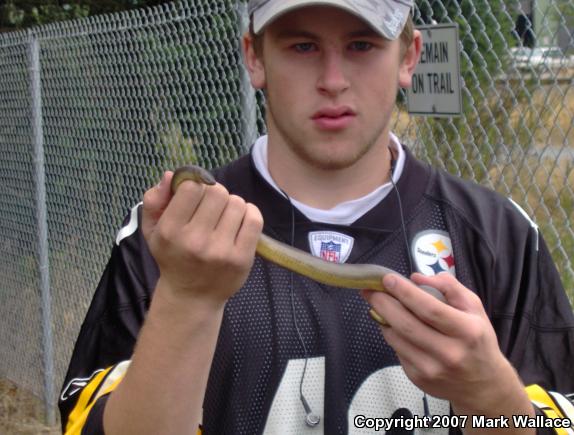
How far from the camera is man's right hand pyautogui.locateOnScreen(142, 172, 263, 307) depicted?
1.71m

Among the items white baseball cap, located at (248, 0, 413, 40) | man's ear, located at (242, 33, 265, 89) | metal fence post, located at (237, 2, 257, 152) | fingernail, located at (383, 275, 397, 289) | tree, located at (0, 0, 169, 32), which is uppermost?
white baseball cap, located at (248, 0, 413, 40)

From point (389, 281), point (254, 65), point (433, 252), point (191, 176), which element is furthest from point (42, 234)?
point (389, 281)

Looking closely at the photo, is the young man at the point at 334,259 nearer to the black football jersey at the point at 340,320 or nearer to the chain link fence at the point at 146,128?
the black football jersey at the point at 340,320

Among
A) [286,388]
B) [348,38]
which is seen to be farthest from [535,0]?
[286,388]

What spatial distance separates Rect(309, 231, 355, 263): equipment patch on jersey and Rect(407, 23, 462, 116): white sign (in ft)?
4.23

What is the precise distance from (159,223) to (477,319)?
0.63m

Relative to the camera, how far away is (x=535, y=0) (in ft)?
10.6

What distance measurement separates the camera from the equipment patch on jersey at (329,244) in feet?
7.23

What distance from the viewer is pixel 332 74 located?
2.18m

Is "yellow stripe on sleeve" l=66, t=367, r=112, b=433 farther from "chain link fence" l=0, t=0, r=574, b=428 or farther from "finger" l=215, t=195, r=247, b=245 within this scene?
"chain link fence" l=0, t=0, r=574, b=428

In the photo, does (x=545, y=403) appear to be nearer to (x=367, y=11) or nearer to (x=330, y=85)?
(x=330, y=85)

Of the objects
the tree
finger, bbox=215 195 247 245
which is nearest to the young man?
finger, bbox=215 195 247 245

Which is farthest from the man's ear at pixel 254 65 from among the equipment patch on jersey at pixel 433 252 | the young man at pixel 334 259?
the equipment patch on jersey at pixel 433 252

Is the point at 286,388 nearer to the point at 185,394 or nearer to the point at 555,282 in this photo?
the point at 185,394
